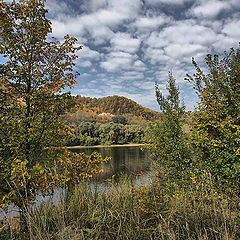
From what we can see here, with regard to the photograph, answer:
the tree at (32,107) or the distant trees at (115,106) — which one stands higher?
the distant trees at (115,106)

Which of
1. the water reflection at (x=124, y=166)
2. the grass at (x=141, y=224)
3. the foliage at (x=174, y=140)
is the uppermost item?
the foliage at (x=174, y=140)

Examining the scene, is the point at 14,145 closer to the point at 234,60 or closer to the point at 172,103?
the point at 172,103

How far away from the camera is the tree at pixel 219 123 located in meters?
4.46

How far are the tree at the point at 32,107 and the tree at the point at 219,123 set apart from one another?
10.2 feet

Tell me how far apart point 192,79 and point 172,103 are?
106 centimetres

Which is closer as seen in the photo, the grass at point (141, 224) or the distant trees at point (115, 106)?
the grass at point (141, 224)

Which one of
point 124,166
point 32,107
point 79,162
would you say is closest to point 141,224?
point 79,162

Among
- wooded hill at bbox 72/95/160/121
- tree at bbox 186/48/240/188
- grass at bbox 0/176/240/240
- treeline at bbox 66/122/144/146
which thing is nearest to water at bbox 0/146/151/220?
grass at bbox 0/176/240/240

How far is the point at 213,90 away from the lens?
5273 mm

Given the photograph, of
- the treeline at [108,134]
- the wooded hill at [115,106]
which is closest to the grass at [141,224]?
the treeline at [108,134]

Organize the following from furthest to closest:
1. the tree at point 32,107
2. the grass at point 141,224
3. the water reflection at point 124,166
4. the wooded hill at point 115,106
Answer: the wooded hill at point 115,106 → the water reflection at point 124,166 → the tree at point 32,107 → the grass at point 141,224

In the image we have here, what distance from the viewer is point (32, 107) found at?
3.79m

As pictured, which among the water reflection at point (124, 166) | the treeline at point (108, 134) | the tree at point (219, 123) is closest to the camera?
the tree at point (219, 123)

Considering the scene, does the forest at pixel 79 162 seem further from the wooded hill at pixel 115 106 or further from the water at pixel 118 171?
the wooded hill at pixel 115 106
